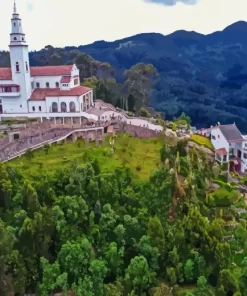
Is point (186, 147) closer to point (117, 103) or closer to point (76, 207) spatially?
point (76, 207)

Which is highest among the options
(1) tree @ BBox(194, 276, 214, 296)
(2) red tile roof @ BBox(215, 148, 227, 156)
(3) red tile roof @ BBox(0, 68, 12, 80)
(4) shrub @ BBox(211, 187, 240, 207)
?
(3) red tile roof @ BBox(0, 68, 12, 80)

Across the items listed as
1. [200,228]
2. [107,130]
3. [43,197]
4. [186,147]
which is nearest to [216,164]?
[186,147]

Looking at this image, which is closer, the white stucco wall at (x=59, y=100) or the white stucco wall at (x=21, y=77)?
the white stucco wall at (x=59, y=100)

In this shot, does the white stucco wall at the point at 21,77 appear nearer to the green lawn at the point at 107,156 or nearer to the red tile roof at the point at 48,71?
the red tile roof at the point at 48,71

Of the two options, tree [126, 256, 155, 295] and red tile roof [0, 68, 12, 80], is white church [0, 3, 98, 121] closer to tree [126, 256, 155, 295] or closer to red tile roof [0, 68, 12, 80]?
red tile roof [0, 68, 12, 80]

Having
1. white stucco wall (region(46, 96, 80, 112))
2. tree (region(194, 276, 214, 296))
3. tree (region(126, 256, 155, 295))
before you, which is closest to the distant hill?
white stucco wall (region(46, 96, 80, 112))

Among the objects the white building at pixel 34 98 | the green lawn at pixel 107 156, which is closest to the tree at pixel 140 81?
the white building at pixel 34 98
